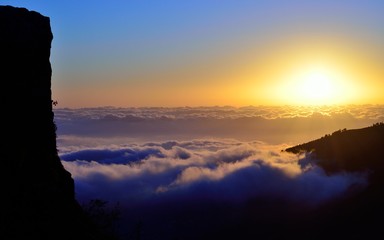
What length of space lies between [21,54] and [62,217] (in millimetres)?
10007

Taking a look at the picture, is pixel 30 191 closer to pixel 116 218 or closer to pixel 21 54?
pixel 21 54

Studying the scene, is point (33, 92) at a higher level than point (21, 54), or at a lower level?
lower

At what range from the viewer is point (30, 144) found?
2889 cm

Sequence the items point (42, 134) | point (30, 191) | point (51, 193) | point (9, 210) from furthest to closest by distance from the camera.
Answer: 1. point (42, 134)
2. point (51, 193)
3. point (30, 191)
4. point (9, 210)

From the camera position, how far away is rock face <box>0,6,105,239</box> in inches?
1008

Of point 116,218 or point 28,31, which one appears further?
point 116,218

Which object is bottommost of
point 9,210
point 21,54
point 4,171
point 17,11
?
point 9,210

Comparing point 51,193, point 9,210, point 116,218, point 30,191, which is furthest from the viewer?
point 116,218

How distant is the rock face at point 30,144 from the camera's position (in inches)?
1008

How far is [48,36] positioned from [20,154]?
26.3 feet

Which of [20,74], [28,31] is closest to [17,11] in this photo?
[28,31]

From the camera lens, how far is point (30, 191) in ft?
87.4

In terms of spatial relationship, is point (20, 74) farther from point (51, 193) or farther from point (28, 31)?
point (51, 193)

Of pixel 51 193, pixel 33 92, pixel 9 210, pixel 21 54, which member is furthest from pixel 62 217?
pixel 21 54
